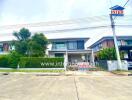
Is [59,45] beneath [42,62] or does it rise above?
above

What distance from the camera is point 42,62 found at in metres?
29.7

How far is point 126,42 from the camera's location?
123 feet

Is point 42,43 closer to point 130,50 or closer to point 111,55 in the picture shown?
point 111,55

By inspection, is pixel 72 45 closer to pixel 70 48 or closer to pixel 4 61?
pixel 70 48

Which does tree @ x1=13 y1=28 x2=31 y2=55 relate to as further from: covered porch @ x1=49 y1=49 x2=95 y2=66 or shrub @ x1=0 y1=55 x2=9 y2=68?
covered porch @ x1=49 y1=49 x2=95 y2=66

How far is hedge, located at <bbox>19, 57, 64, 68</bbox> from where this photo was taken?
29672 mm

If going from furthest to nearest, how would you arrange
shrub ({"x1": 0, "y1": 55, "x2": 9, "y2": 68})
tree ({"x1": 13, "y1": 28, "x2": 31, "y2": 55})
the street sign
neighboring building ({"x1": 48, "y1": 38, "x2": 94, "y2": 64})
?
1. neighboring building ({"x1": 48, "y1": 38, "x2": 94, "y2": 64})
2. tree ({"x1": 13, "y1": 28, "x2": 31, "y2": 55})
3. shrub ({"x1": 0, "y1": 55, "x2": 9, "y2": 68})
4. the street sign

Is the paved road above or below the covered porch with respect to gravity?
below

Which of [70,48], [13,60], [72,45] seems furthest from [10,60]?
[72,45]

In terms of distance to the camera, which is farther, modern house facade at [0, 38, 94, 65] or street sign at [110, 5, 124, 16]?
modern house facade at [0, 38, 94, 65]

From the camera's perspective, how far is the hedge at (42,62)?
97.3ft

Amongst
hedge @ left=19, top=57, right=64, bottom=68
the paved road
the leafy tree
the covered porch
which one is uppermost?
the leafy tree

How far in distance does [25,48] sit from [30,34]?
4295 millimetres

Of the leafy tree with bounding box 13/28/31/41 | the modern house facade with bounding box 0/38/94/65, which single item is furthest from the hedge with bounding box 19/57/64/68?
Answer: the modern house facade with bounding box 0/38/94/65
